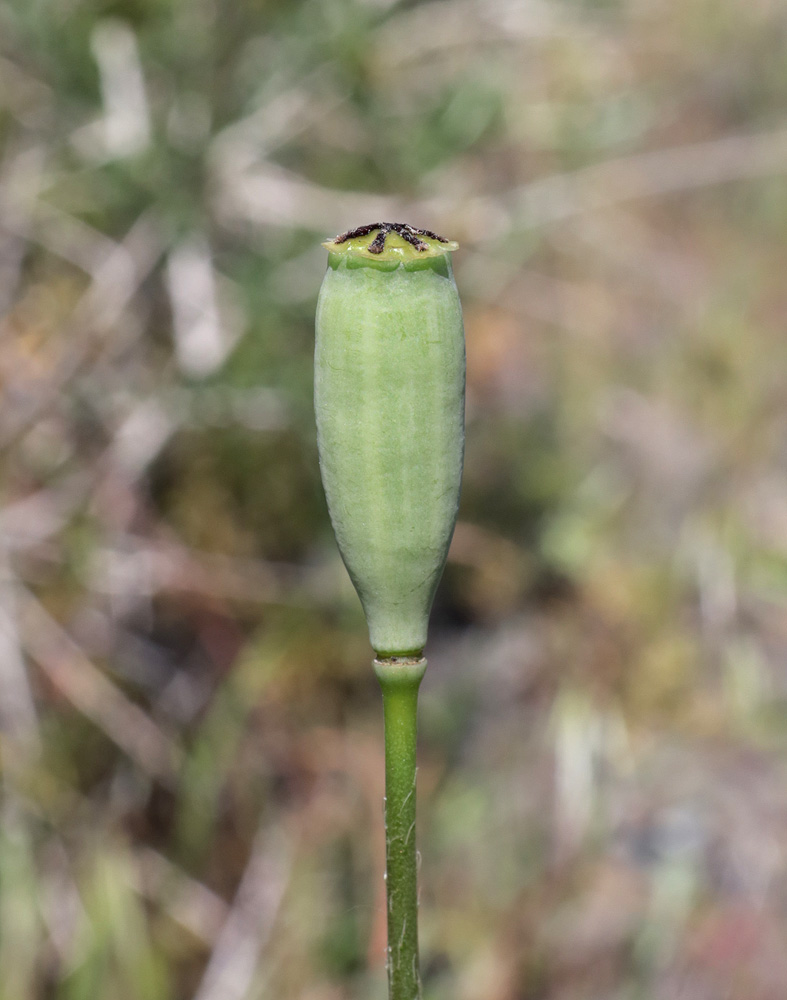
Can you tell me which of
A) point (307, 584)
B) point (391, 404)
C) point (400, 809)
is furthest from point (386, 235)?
point (307, 584)

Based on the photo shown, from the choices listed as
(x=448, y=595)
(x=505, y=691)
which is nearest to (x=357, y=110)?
(x=448, y=595)

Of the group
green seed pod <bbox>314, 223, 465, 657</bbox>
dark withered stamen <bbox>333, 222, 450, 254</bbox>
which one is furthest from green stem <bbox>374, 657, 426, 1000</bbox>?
dark withered stamen <bbox>333, 222, 450, 254</bbox>

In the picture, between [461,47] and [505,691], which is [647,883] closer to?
[505,691]

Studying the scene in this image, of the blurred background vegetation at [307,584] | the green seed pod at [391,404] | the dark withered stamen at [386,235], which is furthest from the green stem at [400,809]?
the blurred background vegetation at [307,584]

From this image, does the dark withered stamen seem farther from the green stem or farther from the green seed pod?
the green stem

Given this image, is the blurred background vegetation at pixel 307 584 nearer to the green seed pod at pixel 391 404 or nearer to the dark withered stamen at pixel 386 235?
the green seed pod at pixel 391 404

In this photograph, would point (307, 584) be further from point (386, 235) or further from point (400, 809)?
point (386, 235)
